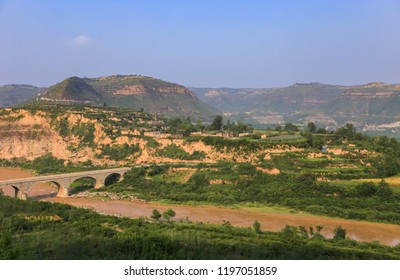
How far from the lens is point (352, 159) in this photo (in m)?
41.2

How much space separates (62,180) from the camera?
40.2 m

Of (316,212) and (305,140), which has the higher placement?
(305,140)

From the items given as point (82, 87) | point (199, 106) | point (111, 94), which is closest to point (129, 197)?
point (82, 87)

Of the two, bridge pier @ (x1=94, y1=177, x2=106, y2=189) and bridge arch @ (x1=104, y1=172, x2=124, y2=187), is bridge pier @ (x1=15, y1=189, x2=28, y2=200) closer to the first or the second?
bridge pier @ (x1=94, y1=177, x2=106, y2=189)

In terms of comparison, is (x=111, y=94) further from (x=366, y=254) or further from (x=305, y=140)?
(x=366, y=254)

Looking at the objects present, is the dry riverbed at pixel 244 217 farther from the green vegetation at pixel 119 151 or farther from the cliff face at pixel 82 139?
the green vegetation at pixel 119 151

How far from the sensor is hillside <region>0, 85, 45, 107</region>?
5724 inches

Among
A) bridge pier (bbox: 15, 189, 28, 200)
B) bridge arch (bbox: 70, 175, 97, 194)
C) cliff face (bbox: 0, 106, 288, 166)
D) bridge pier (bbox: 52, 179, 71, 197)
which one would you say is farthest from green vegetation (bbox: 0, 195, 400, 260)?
cliff face (bbox: 0, 106, 288, 166)

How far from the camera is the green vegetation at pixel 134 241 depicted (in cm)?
1559

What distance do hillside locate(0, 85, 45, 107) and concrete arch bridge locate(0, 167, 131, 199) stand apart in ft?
355

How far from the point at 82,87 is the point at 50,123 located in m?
54.3

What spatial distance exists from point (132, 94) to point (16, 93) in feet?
201

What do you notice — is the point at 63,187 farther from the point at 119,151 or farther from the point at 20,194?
the point at 119,151

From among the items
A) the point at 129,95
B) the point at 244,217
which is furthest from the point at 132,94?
the point at 244,217
